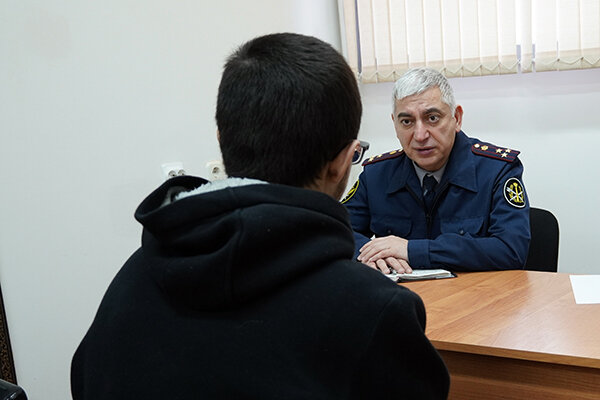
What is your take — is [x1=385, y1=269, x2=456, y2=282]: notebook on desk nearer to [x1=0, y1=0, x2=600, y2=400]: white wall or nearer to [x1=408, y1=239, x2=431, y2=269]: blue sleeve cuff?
[x1=408, y1=239, x2=431, y2=269]: blue sleeve cuff

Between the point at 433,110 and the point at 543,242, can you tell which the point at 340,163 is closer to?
the point at 433,110

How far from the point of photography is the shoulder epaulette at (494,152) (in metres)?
2.28

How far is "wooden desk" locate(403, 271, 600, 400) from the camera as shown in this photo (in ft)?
4.71

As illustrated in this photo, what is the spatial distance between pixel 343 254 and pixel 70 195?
1.59 meters

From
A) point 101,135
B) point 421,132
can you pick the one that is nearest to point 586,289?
point 421,132

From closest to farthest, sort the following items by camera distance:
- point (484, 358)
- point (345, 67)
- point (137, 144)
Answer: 1. point (345, 67)
2. point (484, 358)
3. point (137, 144)

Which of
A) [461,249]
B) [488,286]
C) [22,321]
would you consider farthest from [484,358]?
[22,321]

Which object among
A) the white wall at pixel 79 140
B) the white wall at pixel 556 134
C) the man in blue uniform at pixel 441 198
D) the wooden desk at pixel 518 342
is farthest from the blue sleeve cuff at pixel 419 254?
the white wall at pixel 556 134

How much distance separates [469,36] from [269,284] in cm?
273

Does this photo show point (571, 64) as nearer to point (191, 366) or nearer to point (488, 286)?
point (488, 286)

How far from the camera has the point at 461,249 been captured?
2.07 meters

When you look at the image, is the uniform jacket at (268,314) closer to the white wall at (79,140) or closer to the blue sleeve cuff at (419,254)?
the blue sleeve cuff at (419,254)

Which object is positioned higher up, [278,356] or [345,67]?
[345,67]

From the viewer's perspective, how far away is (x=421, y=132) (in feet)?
7.48
